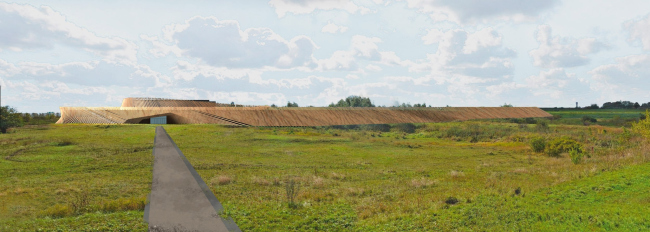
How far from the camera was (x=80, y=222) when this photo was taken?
9.41 m

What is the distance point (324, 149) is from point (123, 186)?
45.4 ft

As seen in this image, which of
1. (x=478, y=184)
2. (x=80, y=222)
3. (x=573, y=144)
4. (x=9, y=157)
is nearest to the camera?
(x=80, y=222)

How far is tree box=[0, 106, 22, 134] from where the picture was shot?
3005 centimetres

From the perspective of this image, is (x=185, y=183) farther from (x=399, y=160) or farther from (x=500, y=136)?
(x=500, y=136)

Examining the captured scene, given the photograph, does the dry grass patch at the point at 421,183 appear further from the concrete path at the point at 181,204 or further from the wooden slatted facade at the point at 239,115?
the wooden slatted facade at the point at 239,115

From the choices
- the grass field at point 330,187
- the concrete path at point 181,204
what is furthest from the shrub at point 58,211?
the concrete path at point 181,204

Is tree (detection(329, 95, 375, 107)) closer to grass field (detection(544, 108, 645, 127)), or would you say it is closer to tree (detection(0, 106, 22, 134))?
grass field (detection(544, 108, 645, 127))

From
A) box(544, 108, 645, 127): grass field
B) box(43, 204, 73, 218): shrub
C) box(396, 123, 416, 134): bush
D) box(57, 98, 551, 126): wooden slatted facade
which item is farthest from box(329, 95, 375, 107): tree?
box(43, 204, 73, 218): shrub

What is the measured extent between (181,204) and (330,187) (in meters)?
5.34

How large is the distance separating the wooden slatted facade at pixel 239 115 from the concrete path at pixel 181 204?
20789 mm

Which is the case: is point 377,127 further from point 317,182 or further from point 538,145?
point 317,182

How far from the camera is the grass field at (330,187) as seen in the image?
9.43 meters

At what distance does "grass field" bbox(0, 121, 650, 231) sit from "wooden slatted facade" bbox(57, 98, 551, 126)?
11832 mm

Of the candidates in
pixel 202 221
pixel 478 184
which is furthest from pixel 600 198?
pixel 202 221
